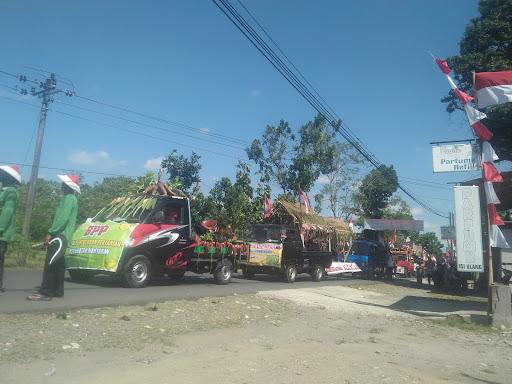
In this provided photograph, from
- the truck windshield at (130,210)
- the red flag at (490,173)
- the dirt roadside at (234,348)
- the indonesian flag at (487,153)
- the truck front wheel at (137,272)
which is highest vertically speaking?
the indonesian flag at (487,153)

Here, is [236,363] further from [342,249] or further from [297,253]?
[342,249]

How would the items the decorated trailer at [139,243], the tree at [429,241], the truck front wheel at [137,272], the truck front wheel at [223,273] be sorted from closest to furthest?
the decorated trailer at [139,243]
the truck front wheel at [137,272]
the truck front wheel at [223,273]
the tree at [429,241]

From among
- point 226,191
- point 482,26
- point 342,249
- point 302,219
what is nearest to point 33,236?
point 226,191

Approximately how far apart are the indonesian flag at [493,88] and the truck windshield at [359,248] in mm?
16895

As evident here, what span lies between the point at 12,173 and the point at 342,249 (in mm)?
20229

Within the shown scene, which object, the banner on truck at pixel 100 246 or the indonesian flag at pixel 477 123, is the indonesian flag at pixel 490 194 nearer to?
the indonesian flag at pixel 477 123

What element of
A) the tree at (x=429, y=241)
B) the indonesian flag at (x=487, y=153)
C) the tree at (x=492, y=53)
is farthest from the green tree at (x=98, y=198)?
the tree at (x=429, y=241)

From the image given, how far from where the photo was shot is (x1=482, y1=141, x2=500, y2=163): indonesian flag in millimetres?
10828

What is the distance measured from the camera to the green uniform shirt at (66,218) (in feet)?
26.2

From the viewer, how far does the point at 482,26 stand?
20.6 metres

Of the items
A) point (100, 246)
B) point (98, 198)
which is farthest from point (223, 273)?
point (98, 198)

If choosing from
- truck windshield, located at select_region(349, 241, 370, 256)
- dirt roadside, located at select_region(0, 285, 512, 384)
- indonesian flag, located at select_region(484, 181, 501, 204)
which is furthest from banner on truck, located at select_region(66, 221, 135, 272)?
truck windshield, located at select_region(349, 241, 370, 256)

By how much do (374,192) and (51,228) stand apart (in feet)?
124

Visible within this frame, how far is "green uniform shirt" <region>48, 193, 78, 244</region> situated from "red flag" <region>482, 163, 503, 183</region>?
877 cm
